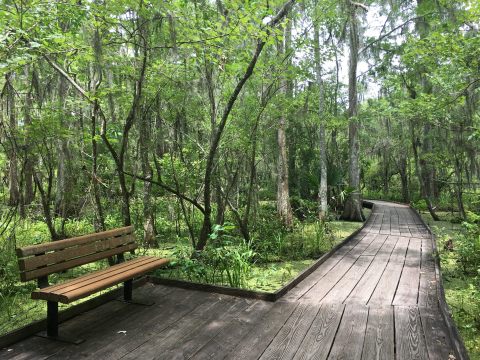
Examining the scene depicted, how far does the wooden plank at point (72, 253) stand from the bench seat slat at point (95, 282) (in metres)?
0.23

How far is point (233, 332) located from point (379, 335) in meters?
1.26

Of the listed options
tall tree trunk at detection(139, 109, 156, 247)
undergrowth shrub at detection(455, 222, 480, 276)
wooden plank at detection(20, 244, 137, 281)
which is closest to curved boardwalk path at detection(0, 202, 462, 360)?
wooden plank at detection(20, 244, 137, 281)

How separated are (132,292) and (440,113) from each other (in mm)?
9603

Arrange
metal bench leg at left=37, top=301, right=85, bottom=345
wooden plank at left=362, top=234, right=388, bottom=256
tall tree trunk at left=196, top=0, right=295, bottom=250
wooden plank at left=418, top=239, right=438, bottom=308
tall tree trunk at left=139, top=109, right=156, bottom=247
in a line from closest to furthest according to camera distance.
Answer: metal bench leg at left=37, top=301, right=85, bottom=345
wooden plank at left=418, top=239, right=438, bottom=308
tall tree trunk at left=196, top=0, right=295, bottom=250
tall tree trunk at left=139, top=109, right=156, bottom=247
wooden plank at left=362, top=234, right=388, bottom=256

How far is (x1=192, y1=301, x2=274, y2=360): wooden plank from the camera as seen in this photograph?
109 inches

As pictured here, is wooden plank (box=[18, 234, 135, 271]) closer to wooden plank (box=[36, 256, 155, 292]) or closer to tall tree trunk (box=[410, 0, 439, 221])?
wooden plank (box=[36, 256, 155, 292])

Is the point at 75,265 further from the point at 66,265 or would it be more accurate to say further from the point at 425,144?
the point at 425,144

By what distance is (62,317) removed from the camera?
3342 millimetres

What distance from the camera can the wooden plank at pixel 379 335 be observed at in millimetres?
2773

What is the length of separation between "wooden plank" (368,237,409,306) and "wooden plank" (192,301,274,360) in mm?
1294

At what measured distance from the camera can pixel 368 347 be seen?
289 cm

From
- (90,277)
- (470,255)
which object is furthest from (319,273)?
(90,277)

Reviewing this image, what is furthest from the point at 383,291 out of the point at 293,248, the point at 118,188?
the point at 118,188

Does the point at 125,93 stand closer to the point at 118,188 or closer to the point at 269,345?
the point at 118,188
